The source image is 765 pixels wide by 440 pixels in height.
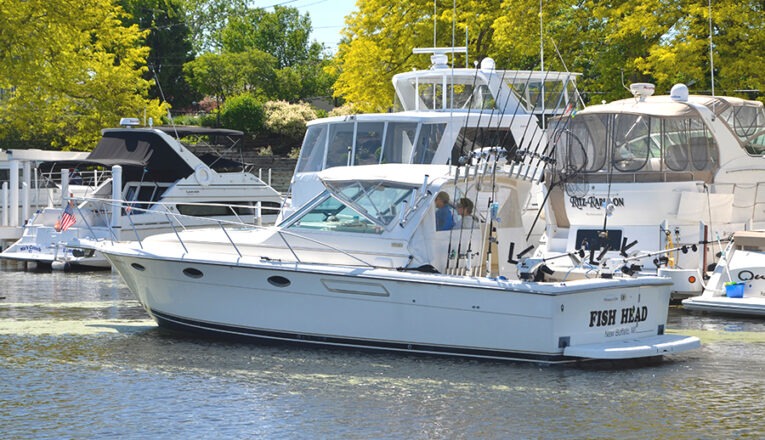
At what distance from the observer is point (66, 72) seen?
36750 millimetres

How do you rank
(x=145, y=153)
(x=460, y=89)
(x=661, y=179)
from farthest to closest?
1. (x=145, y=153)
2. (x=460, y=89)
3. (x=661, y=179)

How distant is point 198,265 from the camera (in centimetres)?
1648

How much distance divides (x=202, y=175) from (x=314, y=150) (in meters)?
8.27

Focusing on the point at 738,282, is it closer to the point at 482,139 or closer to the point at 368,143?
the point at 482,139

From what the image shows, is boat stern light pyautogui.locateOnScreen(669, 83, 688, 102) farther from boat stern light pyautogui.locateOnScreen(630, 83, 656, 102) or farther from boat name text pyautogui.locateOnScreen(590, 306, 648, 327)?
boat name text pyautogui.locateOnScreen(590, 306, 648, 327)

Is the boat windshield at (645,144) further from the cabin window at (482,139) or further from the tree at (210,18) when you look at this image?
the tree at (210,18)

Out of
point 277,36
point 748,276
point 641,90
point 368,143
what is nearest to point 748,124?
point 641,90

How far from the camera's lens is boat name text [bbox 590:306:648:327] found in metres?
15.1

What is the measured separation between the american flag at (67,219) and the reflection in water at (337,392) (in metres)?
10.1

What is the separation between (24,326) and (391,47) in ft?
80.5

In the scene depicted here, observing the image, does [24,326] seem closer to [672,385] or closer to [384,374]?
[384,374]

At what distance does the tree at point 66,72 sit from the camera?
31953 millimetres

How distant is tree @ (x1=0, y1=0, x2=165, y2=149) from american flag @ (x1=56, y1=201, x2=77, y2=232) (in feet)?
19.5

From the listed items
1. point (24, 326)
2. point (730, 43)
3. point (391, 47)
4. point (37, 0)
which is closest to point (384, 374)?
point (24, 326)
